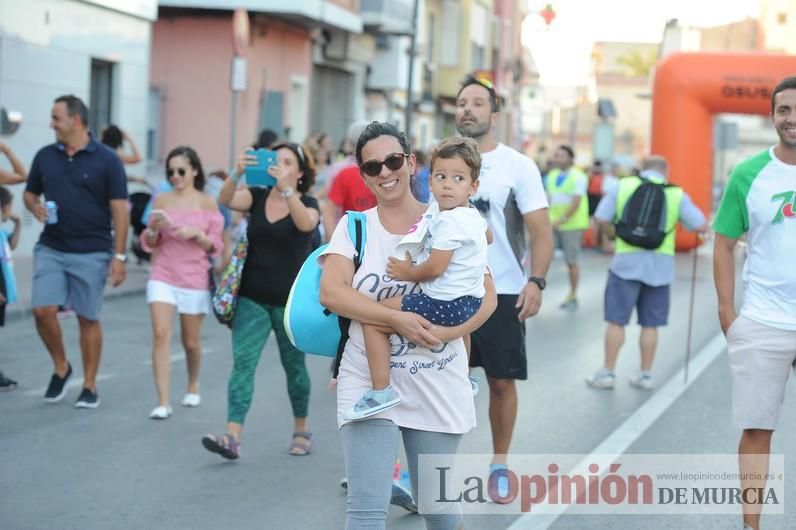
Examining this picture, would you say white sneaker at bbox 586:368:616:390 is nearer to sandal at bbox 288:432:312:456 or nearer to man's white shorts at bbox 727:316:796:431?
sandal at bbox 288:432:312:456

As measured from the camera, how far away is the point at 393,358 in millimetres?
4621

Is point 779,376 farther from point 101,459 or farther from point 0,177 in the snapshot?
point 0,177

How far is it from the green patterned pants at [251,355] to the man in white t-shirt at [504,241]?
1.29 metres

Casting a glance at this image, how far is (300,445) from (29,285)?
9.13 metres

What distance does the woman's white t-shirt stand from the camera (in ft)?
15.1

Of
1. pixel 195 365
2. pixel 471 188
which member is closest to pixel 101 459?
pixel 195 365

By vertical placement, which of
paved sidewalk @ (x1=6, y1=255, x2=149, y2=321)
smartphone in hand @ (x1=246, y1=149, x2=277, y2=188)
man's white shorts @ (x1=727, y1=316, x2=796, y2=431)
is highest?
smartphone in hand @ (x1=246, y1=149, x2=277, y2=188)

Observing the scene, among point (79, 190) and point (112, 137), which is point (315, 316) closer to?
point (79, 190)

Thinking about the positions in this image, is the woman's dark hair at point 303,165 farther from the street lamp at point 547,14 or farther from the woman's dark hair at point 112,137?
the street lamp at point 547,14

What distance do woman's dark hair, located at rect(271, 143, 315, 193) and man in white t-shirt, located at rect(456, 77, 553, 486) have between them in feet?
3.91

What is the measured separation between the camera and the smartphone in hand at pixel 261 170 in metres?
7.32

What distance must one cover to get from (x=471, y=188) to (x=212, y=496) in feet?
8.88

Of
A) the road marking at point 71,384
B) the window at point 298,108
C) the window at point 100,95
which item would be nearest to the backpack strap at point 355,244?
the road marking at point 71,384

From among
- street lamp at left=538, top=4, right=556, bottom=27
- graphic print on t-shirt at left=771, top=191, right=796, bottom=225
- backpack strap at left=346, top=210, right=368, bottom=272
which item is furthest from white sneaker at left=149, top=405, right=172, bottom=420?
street lamp at left=538, top=4, right=556, bottom=27
